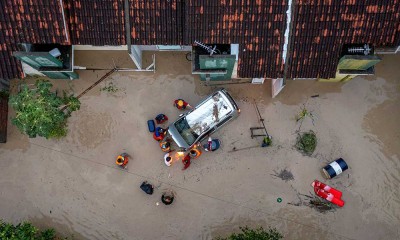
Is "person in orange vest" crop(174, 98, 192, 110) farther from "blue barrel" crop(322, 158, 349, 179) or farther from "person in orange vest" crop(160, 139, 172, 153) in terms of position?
"blue barrel" crop(322, 158, 349, 179)

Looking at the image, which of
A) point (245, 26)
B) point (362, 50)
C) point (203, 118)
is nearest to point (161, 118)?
point (203, 118)

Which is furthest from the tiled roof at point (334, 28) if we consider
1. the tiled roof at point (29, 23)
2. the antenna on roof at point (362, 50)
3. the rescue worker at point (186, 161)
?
the tiled roof at point (29, 23)

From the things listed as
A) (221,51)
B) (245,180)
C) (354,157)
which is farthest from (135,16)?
(354,157)

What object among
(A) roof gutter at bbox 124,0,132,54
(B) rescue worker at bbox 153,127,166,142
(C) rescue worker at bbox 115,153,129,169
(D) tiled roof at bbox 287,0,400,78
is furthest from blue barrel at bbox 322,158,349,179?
(A) roof gutter at bbox 124,0,132,54

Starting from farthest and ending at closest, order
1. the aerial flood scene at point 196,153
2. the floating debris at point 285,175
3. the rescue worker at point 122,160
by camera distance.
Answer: the floating debris at point 285,175 < the rescue worker at point 122,160 < the aerial flood scene at point 196,153

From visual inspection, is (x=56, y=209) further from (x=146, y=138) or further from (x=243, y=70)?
(x=243, y=70)

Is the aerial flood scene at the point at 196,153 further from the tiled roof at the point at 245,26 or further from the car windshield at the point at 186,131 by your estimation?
the tiled roof at the point at 245,26
